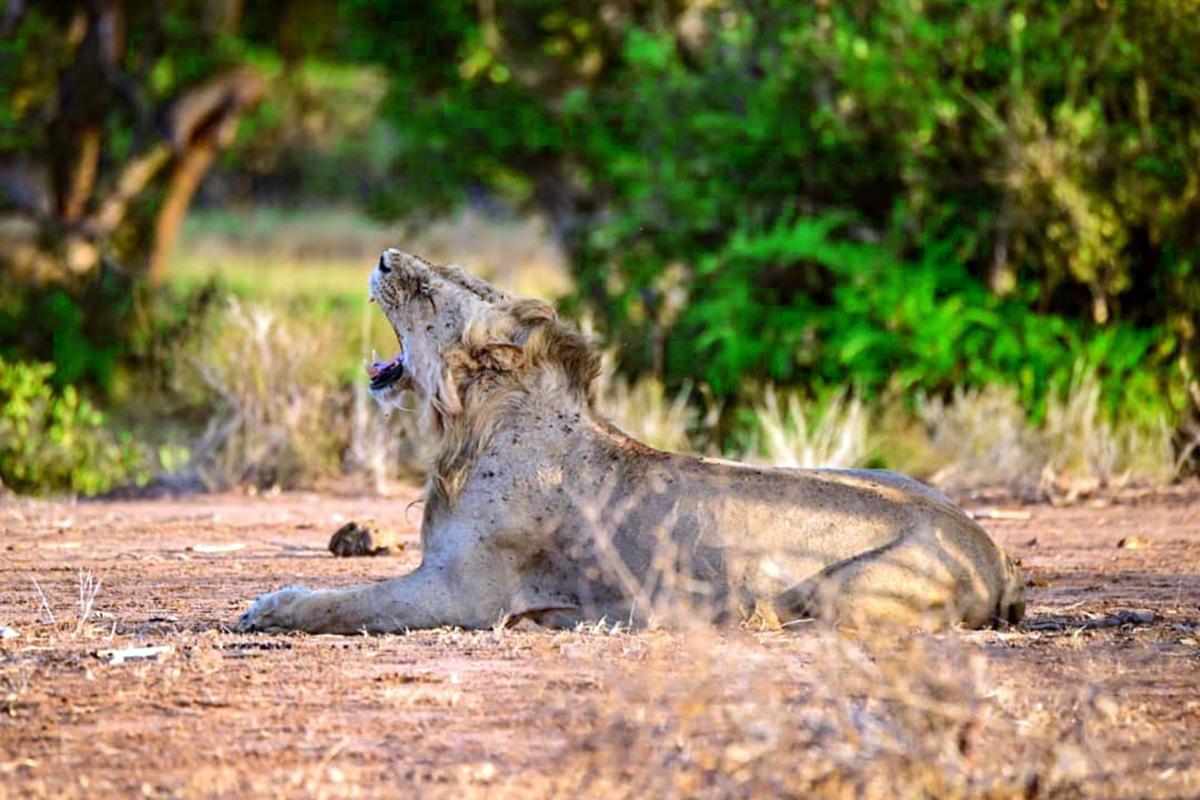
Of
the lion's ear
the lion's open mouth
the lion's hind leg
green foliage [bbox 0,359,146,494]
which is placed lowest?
green foliage [bbox 0,359,146,494]

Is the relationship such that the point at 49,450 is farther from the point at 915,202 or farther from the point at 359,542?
the point at 915,202

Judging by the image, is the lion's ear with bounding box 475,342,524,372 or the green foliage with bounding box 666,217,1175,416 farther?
the green foliage with bounding box 666,217,1175,416

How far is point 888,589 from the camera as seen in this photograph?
6.27m

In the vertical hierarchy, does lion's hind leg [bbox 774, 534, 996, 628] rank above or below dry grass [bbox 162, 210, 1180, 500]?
above

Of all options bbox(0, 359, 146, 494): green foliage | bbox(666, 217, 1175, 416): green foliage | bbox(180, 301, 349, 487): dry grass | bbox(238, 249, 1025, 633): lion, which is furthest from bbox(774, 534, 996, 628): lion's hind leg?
Answer: bbox(666, 217, 1175, 416): green foliage

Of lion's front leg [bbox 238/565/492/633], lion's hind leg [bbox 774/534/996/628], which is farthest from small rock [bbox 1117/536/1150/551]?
lion's front leg [bbox 238/565/492/633]

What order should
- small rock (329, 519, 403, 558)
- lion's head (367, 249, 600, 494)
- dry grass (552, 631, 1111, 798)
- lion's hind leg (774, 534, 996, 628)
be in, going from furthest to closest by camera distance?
small rock (329, 519, 403, 558), lion's head (367, 249, 600, 494), lion's hind leg (774, 534, 996, 628), dry grass (552, 631, 1111, 798)

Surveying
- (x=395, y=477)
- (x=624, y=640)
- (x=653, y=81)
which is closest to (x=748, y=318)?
(x=653, y=81)

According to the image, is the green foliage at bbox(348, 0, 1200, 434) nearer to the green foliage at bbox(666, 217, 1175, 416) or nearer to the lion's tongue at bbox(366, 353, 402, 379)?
the green foliage at bbox(666, 217, 1175, 416)

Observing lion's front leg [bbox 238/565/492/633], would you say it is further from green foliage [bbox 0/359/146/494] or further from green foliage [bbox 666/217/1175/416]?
green foliage [bbox 666/217/1175/416]

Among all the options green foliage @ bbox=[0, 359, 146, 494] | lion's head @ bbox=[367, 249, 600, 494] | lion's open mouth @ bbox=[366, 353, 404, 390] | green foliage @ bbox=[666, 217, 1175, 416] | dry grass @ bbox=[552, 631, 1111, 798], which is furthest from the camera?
green foliage @ bbox=[666, 217, 1175, 416]

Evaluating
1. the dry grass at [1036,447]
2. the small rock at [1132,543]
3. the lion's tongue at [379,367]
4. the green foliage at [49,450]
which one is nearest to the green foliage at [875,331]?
the dry grass at [1036,447]

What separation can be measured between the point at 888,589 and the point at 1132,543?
132 inches

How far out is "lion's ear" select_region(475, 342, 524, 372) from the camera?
21.8ft
